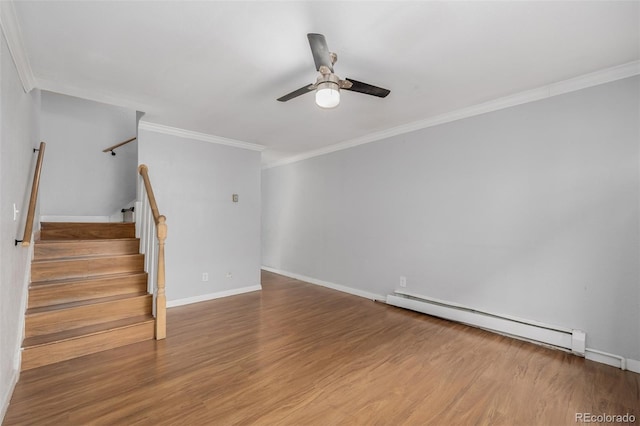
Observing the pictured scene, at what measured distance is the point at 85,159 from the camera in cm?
453

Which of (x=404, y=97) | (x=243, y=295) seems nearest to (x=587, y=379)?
(x=404, y=97)

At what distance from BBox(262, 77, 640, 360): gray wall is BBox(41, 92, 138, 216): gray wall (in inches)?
150

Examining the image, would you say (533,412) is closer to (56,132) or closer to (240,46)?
(240,46)

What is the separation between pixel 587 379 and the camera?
223cm

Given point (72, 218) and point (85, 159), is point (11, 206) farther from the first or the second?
point (85, 159)

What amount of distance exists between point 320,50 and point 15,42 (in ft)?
6.85

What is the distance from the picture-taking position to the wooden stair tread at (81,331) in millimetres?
2412

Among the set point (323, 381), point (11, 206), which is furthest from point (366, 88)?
point (11, 206)

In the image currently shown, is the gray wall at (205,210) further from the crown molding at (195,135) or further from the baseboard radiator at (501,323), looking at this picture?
the baseboard radiator at (501,323)

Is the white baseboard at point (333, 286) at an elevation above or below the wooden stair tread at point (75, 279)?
below

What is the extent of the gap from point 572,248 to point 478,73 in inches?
71.5

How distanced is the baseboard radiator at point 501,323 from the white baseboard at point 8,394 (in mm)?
3713

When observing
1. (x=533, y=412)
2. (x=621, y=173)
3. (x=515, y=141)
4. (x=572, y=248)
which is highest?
(x=515, y=141)

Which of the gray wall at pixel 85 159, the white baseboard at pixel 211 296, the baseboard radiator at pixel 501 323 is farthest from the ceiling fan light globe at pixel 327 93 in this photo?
the gray wall at pixel 85 159
